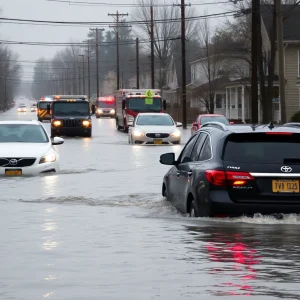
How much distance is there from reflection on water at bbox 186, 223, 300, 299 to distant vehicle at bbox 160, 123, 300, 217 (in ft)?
1.00

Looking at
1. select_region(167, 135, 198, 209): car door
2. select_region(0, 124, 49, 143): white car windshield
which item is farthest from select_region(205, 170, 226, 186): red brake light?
select_region(0, 124, 49, 143): white car windshield

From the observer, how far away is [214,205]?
13.7 metres

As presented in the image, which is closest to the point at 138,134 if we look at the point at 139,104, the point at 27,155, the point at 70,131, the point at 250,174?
the point at 70,131

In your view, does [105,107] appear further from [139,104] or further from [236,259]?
[236,259]

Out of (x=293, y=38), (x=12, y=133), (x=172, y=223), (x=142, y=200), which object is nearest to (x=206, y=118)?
A: (x=293, y=38)

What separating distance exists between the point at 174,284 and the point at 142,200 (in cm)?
990

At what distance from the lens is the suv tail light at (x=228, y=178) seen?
1353 centimetres

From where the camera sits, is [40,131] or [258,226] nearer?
[258,226]

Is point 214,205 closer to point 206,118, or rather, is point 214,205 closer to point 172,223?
point 172,223

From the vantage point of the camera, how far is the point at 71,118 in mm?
56750

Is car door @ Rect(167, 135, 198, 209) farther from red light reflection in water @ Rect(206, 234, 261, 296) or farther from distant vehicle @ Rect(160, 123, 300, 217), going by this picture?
A: red light reflection in water @ Rect(206, 234, 261, 296)

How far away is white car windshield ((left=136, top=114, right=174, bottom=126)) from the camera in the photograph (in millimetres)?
47000

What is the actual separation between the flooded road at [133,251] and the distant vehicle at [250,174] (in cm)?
26

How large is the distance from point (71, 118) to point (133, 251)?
4514cm
